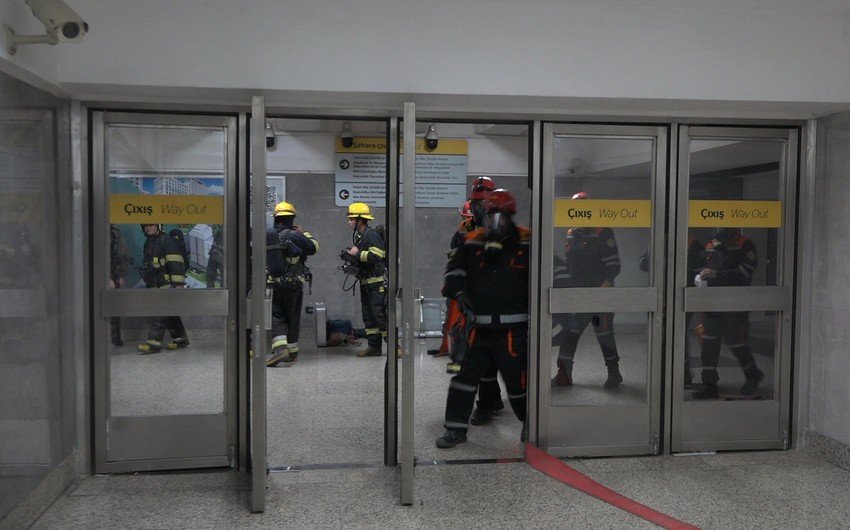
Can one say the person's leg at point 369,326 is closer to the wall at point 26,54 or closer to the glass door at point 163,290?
the glass door at point 163,290

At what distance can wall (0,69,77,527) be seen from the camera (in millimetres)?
2885

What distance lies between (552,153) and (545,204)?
31 cm

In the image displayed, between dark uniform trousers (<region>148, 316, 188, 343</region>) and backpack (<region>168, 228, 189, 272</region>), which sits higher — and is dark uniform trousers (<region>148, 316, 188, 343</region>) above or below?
below

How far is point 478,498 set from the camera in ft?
11.6

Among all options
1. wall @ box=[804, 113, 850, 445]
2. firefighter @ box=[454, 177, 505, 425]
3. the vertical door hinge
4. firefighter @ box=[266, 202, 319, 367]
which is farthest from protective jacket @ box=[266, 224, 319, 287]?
wall @ box=[804, 113, 850, 445]

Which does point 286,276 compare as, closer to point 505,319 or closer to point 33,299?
point 505,319

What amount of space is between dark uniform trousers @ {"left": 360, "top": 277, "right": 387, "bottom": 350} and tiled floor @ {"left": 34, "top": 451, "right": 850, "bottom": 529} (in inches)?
124

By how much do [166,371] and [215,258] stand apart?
0.70 meters

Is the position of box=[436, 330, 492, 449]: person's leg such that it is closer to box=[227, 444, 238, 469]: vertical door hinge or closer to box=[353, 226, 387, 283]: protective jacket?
box=[227, 444, 238, 469]: vertical door hinge

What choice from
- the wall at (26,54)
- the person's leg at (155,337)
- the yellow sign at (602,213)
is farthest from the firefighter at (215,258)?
the yellow sign at (602,213)

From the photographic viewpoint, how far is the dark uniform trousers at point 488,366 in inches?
166

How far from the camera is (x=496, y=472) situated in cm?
388

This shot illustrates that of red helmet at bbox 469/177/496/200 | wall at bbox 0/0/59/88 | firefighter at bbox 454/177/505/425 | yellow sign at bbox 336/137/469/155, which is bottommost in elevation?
firefighter at bbox 454/177/505/425

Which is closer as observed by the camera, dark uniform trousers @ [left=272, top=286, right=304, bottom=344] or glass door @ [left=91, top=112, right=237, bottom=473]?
glass door @ [left=91, top=112, right=237, bottom=473]
